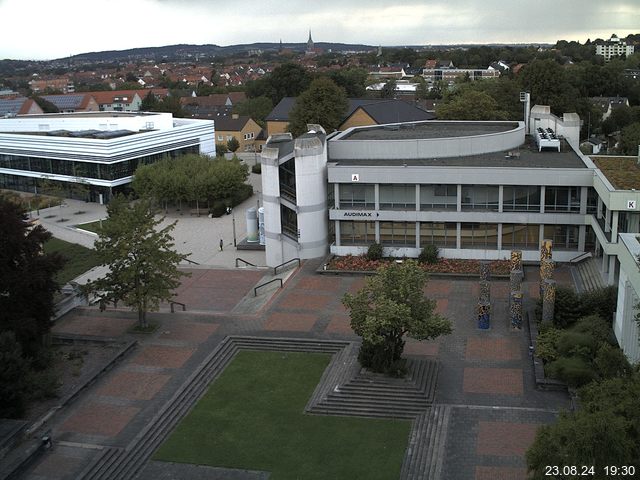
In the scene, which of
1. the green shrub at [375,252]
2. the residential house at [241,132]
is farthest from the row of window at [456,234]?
the residential house at [241,132]

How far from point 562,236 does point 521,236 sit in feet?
6.89

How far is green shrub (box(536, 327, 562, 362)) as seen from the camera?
26.7 m

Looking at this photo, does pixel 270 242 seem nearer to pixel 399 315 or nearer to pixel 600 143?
pixel 399 315

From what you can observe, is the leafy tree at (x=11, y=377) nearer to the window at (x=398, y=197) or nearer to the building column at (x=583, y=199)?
the window at (x=398, y=197)

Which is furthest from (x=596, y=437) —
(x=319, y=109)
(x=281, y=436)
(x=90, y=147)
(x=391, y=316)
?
(x=319, y=109)

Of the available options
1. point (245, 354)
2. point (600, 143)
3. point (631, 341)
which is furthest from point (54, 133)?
point (631, 341)

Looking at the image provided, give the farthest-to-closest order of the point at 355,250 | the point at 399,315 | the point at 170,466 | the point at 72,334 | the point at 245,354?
the point at 355,250
the point at 72,334
the point at 245,354
the point at 399,315
the point at 170,466

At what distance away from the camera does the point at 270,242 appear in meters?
42.2

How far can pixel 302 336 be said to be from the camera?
3072cm

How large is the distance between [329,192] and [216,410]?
1900 centimetres

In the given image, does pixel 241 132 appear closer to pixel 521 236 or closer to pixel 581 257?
pixel 521 236

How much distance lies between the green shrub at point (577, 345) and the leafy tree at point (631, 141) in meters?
45.5

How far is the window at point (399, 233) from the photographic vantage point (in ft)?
133

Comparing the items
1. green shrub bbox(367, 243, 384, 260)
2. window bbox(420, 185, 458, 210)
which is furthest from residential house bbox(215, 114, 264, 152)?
window bbox(420, 185, 458, 210)
